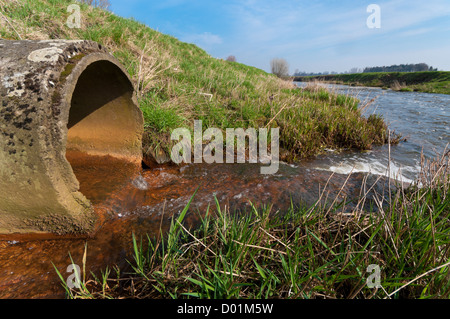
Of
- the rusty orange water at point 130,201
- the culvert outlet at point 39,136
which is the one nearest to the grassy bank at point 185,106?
the rusty orange water at point 130,201

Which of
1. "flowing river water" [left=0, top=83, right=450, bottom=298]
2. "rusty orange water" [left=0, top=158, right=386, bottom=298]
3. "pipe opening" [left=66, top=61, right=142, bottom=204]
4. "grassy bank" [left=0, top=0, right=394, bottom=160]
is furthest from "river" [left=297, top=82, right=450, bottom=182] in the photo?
"pipe opening" [left=66, top=61, right=142, bottom=204]

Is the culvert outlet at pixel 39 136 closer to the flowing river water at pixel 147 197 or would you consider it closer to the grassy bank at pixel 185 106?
the flowing river water at pixel 147 197

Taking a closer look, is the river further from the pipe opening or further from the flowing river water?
the pipe opening

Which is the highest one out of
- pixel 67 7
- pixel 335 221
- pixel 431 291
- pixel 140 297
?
pixel 67 7

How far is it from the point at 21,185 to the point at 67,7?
681cm

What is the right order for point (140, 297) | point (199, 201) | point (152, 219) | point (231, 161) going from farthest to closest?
point (231, 161)
point (199, 201)
point (152, 219)
point (140, 297)

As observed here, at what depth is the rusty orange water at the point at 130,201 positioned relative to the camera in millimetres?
1754

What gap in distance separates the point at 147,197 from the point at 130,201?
0.22m

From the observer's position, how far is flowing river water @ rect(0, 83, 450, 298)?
1.78 meters

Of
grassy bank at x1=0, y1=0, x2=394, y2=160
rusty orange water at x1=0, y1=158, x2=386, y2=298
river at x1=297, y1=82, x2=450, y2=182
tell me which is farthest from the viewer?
river at x1=297, y1=82, x2=450, y2=182

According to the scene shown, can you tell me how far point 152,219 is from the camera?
2469 millimetres
